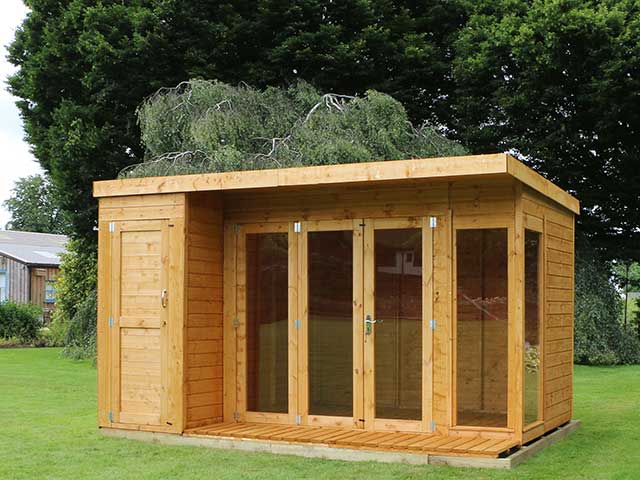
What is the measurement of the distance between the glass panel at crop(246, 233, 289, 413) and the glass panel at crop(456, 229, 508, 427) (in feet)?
5.46

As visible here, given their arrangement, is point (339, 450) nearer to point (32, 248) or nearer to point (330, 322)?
point (330, 322)

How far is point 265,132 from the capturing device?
15430 mm

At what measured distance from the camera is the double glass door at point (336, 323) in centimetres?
812

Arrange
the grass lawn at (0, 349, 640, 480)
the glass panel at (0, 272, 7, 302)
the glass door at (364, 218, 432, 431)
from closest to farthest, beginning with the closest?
the grass lawn at (0, 349, 640, 480)
the glass door at (364, 218, 432, 431)
the glass panel at (0, 272, 7, 302)

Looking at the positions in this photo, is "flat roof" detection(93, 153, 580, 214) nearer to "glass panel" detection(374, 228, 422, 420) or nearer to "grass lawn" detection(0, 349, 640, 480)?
"glass panel" detection(374, 228, 422, 420)

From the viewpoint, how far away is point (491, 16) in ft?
57.6

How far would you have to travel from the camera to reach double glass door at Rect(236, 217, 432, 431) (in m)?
8.12

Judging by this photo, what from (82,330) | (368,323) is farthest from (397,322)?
(82,330)

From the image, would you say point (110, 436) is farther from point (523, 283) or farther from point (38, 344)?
point (38, 344)

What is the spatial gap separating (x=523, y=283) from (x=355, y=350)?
1.62 meters

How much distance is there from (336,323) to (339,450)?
1.32 metres

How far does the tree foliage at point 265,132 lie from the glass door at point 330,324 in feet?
18.4

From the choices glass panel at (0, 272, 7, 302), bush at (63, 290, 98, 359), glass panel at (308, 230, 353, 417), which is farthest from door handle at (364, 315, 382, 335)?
glass panel at (0, 272, 7, 302)

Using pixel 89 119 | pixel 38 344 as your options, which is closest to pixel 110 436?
pixel 89 119
